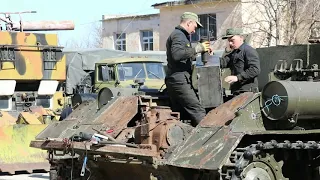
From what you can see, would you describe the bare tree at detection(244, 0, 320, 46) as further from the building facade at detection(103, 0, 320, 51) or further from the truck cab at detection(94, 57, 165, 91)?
the truck cab at detection(94, 57, 165, 91)

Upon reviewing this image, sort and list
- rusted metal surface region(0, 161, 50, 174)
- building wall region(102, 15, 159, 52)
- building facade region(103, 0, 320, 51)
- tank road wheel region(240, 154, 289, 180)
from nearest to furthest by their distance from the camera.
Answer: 1. tank road wheel region(240, 154, 289, 180)
2. rusted metal surface region(0, 161, 50, 174)
3. building facade region(103, 0, 320, 51)
4. building wall region(102, 15, 159, 52)

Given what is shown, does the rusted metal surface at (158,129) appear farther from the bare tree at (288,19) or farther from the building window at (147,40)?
the building window at (147,40)

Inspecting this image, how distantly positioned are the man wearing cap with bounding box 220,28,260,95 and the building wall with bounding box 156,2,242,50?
18.9 metres

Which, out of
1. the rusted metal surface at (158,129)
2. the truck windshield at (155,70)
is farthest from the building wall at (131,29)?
the rusted metal surface at (158,129)

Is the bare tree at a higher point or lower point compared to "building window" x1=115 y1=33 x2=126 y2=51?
higher

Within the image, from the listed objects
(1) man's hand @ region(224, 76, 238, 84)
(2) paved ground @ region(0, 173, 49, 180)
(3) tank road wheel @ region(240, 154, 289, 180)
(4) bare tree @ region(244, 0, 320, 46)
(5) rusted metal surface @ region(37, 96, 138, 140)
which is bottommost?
(2) paved ground @ region(0, 173, 49, 180)

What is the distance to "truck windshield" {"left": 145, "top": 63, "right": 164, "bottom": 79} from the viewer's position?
1605 cm

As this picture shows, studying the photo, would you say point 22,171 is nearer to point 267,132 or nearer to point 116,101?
point 116,101

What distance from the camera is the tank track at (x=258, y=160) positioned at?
657 centimetres

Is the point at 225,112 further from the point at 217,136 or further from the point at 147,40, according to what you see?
the point at 147,40

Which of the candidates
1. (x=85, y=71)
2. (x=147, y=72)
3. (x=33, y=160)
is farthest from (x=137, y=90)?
(x=85, y=71)

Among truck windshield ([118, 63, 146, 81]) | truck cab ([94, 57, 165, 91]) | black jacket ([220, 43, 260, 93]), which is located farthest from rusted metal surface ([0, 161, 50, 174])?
black jacket ([220, 43, 260, 93])

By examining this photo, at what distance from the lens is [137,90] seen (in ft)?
30.5

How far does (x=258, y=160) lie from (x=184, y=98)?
152cm
